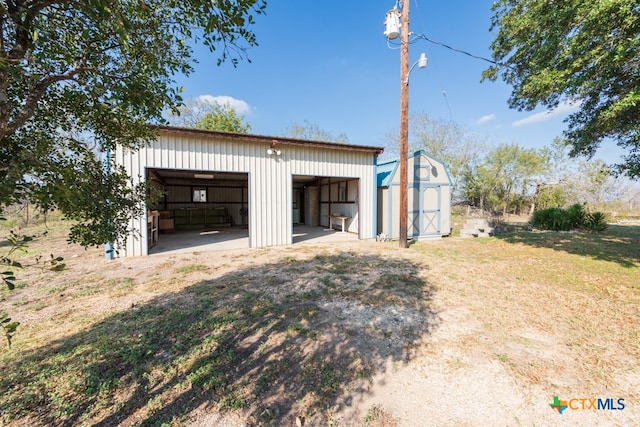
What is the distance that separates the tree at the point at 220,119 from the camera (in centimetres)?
2045

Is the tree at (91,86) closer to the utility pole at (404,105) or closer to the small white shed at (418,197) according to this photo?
the utility pole at (404,105)

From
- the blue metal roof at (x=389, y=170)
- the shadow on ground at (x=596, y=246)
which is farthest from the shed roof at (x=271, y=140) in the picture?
the shadow on ground at (x=596, y=246)

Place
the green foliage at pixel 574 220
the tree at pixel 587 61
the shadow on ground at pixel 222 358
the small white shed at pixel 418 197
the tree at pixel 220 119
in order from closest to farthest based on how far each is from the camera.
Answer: the shadow on ground at pixel 222 358
the tree at pixel 587 61
the small white shed at pixel 418 197
the green foliage at pixel 574 220
the tree at pixel 220 119

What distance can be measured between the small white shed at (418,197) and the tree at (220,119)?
1534 centimetres

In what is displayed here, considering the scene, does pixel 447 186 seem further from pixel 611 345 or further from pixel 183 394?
pixel 183 394

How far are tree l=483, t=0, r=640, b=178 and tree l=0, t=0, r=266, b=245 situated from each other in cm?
604

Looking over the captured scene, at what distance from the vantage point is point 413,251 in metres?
7.67

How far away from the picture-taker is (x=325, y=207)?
13.9m

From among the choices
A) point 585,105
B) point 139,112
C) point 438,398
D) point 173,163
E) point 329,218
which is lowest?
point 438,398

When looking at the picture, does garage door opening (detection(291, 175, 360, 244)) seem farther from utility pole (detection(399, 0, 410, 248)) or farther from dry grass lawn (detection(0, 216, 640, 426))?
dry grass lawn (detection(0, 216, 640, 426))

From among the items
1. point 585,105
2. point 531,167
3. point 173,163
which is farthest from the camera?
point 531,167

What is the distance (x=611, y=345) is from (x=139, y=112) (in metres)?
5.05

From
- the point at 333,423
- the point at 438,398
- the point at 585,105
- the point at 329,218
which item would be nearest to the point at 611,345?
the point at 438,398

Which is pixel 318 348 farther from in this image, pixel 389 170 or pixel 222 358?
pixel 389 170
